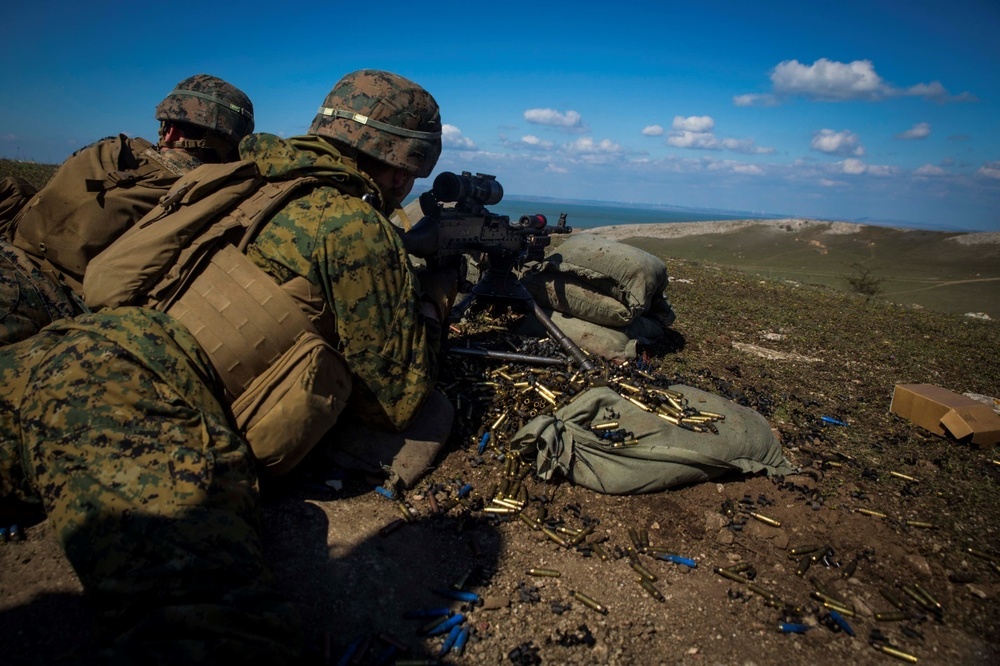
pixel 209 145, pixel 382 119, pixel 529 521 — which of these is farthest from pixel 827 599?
pixel 209 145

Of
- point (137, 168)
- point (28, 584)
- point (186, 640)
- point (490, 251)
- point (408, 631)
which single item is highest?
point (137, 168)

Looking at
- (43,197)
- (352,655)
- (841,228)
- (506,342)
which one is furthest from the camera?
(841,228)

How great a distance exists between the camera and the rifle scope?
5.94 metres

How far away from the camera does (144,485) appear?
2535 mm

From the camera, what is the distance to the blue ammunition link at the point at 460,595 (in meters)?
3.29

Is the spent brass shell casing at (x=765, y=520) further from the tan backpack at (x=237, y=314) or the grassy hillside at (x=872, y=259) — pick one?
the grassy hillside at (x=872, y=259)

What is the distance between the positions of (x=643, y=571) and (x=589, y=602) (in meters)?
0.50

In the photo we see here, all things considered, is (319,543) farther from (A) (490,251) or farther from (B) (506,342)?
(A) (490,251)

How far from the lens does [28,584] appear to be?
296 centimetres

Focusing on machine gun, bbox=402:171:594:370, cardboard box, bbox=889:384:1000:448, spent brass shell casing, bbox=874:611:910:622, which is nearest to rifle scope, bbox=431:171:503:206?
machine gun, bbox=402:171:594:370

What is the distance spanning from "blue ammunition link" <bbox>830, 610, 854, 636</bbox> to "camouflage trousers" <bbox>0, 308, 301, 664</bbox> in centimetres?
316

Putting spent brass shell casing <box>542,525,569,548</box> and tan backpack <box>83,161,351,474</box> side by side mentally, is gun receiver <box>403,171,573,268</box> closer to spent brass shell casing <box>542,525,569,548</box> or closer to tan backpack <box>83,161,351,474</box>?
tan backpack <box>83,161,351,474</box>

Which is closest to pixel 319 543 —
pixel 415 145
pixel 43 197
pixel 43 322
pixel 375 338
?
pixel 375 338

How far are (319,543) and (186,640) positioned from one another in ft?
4.73
